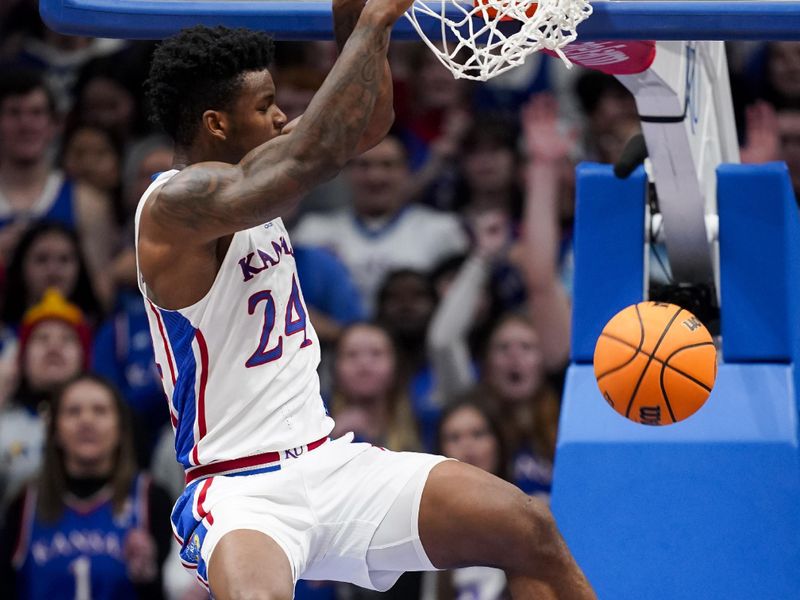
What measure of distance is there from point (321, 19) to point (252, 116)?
1.72 ft

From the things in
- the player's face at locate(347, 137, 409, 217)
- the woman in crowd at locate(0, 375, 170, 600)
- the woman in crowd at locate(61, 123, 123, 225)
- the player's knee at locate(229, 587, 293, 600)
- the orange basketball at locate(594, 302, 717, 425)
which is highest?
the woman in crowd at locate(61, 123, 123, 225)

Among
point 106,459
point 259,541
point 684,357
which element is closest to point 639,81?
point 684,357

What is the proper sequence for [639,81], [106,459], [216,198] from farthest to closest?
1. [106,459]
2. [639,81]
3. [216,198]

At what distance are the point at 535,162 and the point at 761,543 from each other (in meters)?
3.71

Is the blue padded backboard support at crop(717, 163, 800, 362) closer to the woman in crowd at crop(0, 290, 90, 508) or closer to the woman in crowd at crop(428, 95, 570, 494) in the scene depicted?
the woman in crowd at crop(428, 95, 570, 494)

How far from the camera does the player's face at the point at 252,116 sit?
4.62m

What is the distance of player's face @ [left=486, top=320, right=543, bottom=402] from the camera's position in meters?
8.16

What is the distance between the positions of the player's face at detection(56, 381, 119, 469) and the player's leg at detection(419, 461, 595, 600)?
3623 millimetres

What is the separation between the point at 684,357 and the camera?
4891 mm

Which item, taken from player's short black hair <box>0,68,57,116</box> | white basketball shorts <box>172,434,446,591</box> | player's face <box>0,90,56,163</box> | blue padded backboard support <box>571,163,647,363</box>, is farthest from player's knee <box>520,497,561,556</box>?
player's short black hair <box>0,68,57,116</box>

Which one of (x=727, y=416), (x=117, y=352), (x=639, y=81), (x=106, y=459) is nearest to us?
(x=639, y=81)

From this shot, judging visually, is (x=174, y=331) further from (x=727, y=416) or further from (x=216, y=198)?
(x=727, y=416)

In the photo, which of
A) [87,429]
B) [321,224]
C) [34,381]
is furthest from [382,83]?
[34,381]

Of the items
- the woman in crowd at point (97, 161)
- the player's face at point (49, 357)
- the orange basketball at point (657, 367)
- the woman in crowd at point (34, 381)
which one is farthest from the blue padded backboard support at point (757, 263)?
the woman in crowd at point (97, 161)
